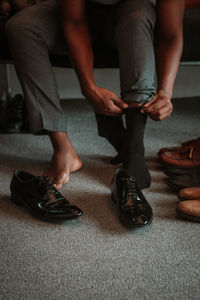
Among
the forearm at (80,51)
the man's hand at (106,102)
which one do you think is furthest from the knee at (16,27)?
the man's hand at (106,102)

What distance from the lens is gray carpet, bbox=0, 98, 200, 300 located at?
0.60 metres

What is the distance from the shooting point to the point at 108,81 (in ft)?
8.01

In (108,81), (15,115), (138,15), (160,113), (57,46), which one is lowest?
(108,81)

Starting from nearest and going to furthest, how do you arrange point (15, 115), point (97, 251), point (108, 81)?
point (97, 251), point (15, 115), point (108, 81)

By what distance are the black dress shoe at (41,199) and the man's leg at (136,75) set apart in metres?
0.24

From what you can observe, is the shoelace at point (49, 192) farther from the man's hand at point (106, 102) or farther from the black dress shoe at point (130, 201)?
the man's hand at point (106, 102)

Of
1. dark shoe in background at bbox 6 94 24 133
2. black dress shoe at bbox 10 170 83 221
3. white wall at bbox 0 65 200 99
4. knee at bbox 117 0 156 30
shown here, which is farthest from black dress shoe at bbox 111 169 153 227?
white wall at bbox 0 65 200 99

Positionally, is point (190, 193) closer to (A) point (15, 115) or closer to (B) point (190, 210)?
(B) point (190, 210)

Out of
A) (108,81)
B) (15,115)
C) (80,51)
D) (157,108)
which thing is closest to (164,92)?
(157,108)

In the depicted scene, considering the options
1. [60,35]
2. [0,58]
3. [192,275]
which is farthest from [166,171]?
[0,58]

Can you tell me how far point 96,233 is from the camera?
2.59ft

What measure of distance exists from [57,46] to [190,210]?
28.7 inches

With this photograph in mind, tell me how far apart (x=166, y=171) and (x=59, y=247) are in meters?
0.50

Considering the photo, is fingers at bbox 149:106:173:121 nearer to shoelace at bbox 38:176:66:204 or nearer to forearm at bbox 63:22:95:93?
forearm at bbox 63:22:95:93
